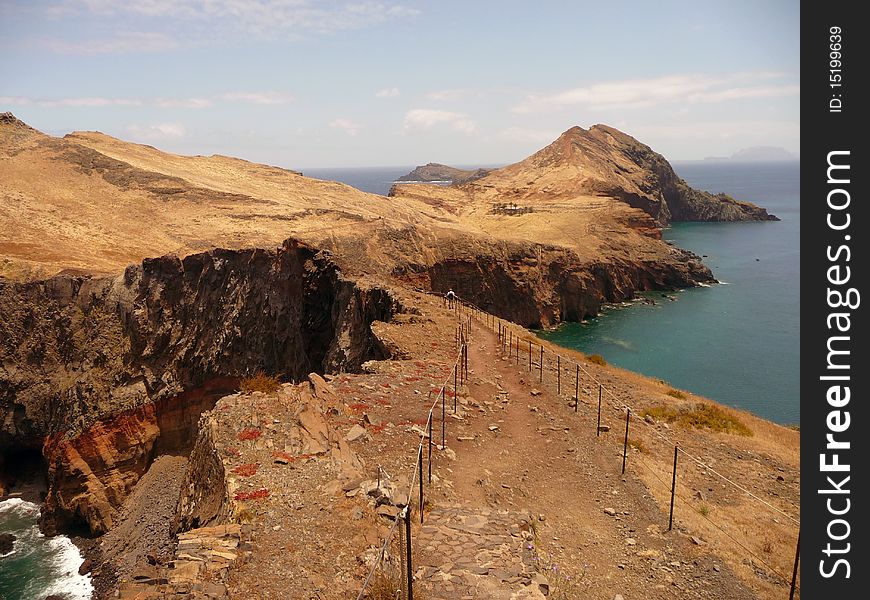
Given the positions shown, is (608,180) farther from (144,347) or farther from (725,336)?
(144,347)

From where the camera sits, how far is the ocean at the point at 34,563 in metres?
28.5

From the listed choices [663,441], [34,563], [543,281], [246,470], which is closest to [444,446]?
[246,470]

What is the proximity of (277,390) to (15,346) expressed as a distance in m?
29.4

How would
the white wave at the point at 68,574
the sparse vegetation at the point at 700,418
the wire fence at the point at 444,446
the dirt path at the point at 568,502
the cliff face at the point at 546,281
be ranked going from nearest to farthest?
the wire fence at the point at 444,446, the dirt path at the point at 568,502, the sparse vegetation at the point at 700,418, the white wave at the point at 68,574, the cliff face at the point at 546,281

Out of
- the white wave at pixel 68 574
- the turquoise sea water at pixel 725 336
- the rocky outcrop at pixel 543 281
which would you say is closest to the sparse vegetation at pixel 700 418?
the turquoise sea water at pixel 725 336

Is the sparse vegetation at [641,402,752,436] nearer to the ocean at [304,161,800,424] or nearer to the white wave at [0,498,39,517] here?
the ocean at [304,161,800,424]

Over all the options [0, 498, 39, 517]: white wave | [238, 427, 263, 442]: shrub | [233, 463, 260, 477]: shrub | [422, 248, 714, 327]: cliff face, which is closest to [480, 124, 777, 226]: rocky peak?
[422, 248, 714, 327]: cliff face

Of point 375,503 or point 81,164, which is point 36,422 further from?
point 81,164

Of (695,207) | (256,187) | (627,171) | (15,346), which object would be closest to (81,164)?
(256,187)

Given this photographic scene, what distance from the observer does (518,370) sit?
2375cm

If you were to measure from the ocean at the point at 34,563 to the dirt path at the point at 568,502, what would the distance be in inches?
958

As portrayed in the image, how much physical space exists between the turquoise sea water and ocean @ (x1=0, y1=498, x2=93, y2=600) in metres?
43.2

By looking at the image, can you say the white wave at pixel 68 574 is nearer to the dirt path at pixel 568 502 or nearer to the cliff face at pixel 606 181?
the dirt path at pixel 568 502

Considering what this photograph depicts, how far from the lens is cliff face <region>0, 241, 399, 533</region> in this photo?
113 ft
